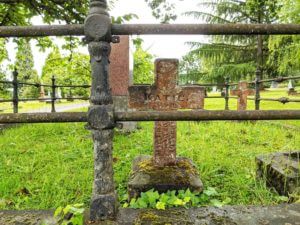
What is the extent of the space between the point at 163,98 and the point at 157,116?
5.24 feet

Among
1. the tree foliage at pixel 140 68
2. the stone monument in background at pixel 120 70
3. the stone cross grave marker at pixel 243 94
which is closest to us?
the stone monument in background at pixel 120 70

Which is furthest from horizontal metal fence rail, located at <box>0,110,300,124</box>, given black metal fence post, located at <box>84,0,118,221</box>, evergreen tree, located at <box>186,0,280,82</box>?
evergreen tree, located at <box>186,0,280,82</box>

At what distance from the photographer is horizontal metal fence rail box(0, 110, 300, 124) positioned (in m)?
1.28

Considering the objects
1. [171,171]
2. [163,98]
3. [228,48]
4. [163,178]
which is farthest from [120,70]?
[228,48]

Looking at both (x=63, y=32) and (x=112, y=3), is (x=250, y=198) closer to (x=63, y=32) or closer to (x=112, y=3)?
(x=63, y=32)

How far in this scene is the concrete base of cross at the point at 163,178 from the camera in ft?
7.98

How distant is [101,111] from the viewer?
123cm

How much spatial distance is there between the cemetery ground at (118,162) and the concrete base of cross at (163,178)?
10.1 inches

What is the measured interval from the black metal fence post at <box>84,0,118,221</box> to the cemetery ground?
1.05 meters

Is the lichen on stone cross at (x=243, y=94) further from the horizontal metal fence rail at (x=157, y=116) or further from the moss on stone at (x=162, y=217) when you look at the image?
the moss on stone at (x=162, y=217)

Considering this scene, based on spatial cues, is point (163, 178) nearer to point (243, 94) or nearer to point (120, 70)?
point (120, 70)

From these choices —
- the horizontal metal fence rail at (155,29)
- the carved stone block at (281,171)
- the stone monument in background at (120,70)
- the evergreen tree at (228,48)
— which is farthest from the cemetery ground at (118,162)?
the evergreen tree at (228,48)

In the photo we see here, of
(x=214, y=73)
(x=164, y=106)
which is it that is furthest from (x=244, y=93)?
(x=214, y=73)

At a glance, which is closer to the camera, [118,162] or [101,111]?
[101,111]
